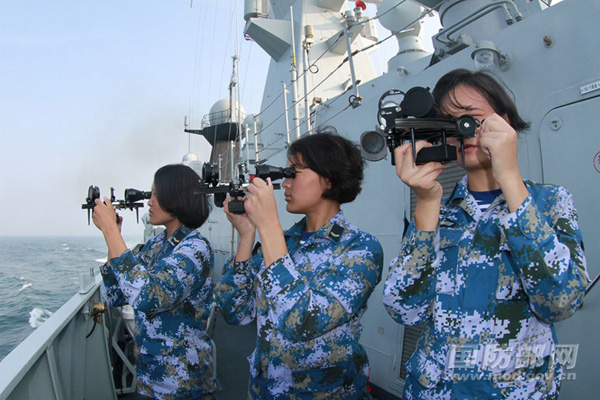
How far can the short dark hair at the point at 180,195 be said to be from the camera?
1.99m

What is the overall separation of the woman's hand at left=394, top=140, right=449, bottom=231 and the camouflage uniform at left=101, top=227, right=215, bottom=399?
42.6 inches

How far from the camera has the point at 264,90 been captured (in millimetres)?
8617

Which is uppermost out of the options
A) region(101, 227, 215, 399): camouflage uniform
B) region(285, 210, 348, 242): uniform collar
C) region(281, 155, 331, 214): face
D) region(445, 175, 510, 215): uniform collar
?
region(281, 155, 331, 214): face

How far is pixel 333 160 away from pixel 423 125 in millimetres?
509

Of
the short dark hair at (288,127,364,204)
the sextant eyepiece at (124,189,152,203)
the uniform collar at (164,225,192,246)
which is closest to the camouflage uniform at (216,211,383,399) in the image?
the short dark hair at (288,127,364,204)

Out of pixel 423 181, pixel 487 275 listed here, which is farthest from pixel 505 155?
pixel 487 275

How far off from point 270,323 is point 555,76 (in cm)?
192

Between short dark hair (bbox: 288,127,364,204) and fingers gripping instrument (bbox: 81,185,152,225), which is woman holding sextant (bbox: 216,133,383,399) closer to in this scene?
short dark hair (bbox: 288,127,364,204)

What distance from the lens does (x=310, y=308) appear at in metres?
1.07

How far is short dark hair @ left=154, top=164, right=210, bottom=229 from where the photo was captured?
199cm

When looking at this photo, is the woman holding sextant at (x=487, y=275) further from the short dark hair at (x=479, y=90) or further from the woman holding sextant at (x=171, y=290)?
the woman holding sextant at (x=171, y=290)

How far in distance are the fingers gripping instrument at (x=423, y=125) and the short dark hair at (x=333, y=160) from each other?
1.37 feet

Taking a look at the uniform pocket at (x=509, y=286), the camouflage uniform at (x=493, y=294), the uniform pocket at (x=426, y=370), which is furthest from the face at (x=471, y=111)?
the uniform pocket at (x=426, y=370)

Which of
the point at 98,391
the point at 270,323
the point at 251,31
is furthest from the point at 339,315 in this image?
the point at 251,31
